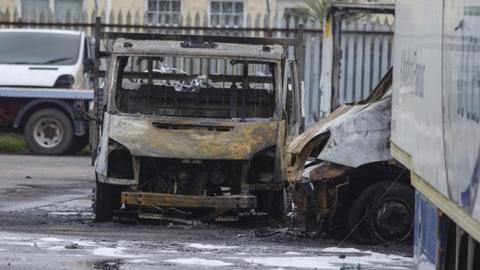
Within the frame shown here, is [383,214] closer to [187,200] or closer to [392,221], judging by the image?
[392,221]

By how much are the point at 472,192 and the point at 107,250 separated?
6.39 m

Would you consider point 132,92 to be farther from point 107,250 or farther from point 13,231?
point 107,250

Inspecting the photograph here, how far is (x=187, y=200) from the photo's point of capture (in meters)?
12.3

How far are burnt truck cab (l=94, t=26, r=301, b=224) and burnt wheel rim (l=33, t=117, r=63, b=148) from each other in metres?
8.88

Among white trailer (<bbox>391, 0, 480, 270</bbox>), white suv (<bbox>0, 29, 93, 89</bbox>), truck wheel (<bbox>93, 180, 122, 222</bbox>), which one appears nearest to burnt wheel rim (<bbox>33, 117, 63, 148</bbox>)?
white suv (<bbox>0, 29, 93, 89</bbox>)

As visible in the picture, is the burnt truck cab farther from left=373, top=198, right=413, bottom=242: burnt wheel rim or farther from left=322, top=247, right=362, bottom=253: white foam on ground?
left=373, top=198, right=413, bottom=242: burnt wheel rim

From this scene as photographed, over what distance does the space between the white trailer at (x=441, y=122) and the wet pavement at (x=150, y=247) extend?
2.99m

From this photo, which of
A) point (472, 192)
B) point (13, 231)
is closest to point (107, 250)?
point (13, 231)

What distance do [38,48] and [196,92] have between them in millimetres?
9949

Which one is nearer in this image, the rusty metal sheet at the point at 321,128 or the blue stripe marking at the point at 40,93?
the rusty metal sheet at the point at 321,128

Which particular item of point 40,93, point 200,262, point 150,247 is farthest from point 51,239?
point 40,93

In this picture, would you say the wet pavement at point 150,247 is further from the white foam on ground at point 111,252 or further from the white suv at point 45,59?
the white suv at point 45,59

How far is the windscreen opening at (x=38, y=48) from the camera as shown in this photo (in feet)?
75.6

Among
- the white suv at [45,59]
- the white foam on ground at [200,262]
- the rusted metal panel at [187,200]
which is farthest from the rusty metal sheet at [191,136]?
the white suv at [45,59]
